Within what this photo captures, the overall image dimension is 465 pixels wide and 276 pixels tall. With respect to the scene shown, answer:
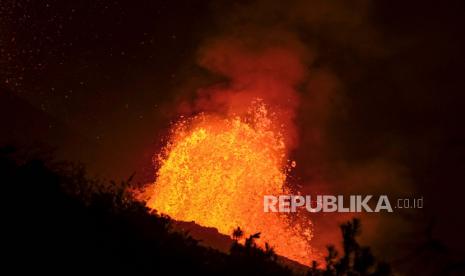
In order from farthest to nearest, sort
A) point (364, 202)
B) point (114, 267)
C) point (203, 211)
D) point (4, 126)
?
1. point (364, 202)
2. point (4, 126)
3. point (203, 211)
4. point (114, 267)

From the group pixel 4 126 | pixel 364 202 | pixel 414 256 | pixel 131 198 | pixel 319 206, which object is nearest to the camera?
pixel 414 256

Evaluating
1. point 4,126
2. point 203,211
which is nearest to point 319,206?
point 203,211

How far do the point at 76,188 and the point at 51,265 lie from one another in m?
3.38

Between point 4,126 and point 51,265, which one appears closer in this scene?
point 51,265

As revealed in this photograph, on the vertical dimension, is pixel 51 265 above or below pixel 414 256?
below

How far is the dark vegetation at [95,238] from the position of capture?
318 inches

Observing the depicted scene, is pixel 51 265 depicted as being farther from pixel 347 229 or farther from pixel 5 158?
pixel 347 229

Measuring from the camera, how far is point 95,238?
29.2 ft

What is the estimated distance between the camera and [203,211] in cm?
4503

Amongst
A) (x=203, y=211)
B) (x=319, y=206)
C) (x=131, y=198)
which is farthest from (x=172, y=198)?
(x=131, y=198)

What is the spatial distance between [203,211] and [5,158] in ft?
115

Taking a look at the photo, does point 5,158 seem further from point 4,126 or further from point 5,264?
point 4,126

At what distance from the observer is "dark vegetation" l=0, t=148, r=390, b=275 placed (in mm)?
8078

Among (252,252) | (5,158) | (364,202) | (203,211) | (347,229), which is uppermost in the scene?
(364,202)
